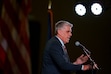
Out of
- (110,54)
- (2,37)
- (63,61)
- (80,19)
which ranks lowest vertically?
(110,54)

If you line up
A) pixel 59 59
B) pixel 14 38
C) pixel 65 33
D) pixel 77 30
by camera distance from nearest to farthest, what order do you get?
pixel 14 38 → pixel 59 59 → pixel 65 33 → pixel 77 30

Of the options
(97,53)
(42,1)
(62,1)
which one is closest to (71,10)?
(62,1)

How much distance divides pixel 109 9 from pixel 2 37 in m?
3.59

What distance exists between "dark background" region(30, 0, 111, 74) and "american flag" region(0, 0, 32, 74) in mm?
2431

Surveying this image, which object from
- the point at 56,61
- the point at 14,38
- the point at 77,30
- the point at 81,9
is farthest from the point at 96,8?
the point at 14,38

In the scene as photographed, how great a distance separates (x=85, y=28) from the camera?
611cm

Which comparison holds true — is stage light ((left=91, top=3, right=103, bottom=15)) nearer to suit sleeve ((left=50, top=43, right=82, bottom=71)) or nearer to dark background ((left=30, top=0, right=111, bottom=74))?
dark background ((left=30, top=0, right=111, bottom=74))

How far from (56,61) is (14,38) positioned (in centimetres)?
55

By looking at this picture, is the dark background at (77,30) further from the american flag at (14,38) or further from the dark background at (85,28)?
the american flag at (14,38)

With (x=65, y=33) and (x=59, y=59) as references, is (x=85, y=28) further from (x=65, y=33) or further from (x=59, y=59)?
(x=59, y=59)

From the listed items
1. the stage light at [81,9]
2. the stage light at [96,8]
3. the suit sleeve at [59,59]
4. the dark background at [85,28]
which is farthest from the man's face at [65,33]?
the dark background at [85,28]

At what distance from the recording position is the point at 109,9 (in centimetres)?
617

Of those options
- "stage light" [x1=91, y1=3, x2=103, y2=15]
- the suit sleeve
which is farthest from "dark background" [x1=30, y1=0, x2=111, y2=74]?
the suit sleeve

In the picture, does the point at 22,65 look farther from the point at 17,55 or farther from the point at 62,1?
the point at 62,1
